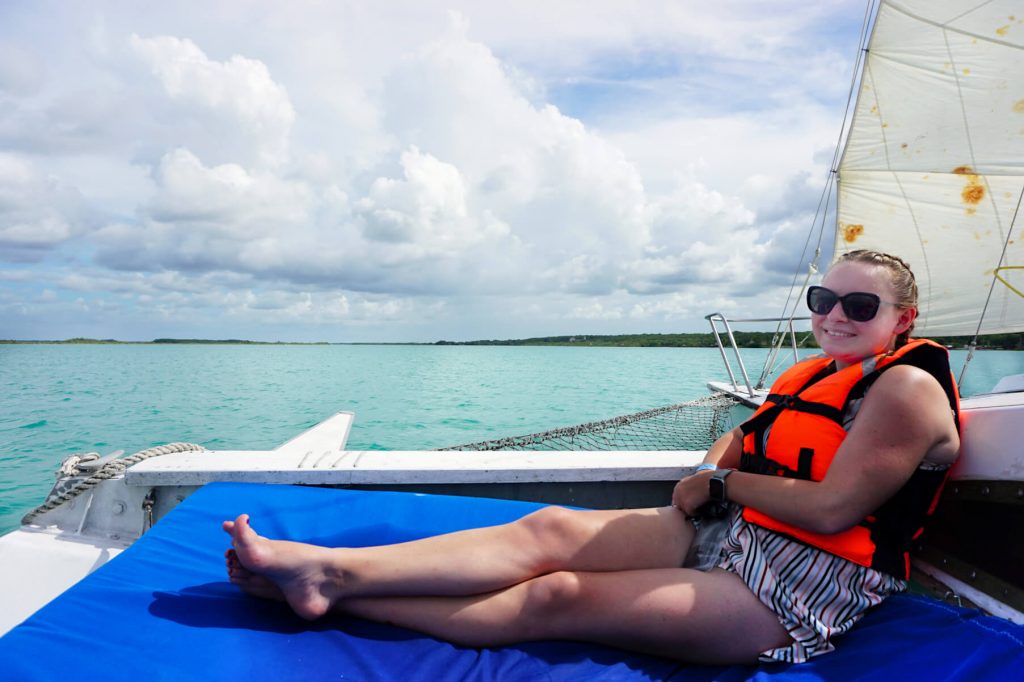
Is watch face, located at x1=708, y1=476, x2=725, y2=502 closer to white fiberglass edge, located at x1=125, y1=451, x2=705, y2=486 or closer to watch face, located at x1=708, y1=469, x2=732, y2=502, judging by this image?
watch face, located at x1=708, y1=469, x2=732, y2=502

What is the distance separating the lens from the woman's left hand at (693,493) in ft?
5.55

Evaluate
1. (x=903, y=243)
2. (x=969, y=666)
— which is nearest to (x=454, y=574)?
(x=969, y=666)

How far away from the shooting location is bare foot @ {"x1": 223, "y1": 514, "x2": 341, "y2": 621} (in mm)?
1487

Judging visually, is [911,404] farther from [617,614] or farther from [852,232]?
[852,232]

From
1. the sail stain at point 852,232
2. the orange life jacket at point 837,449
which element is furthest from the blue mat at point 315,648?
the sail stain at point 852,232

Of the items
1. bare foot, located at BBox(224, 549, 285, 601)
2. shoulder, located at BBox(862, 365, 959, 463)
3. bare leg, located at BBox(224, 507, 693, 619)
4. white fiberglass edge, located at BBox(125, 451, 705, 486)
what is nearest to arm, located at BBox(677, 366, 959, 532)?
shoulder, located at BBox(862, 365, 959, 463)

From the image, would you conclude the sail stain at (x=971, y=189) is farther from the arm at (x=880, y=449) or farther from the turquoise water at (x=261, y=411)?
the arm at (x=880, y=449)

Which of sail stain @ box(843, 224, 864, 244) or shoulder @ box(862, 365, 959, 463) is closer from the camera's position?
shoulder @ box(862, 365, 959, 463)

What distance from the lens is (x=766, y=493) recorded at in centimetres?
155

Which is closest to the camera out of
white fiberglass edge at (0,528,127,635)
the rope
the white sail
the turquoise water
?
white fiberglass edge at (0,528,127,635)

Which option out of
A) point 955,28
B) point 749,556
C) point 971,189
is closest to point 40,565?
Result: point 749,556

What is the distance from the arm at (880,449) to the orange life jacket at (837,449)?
74 millimetres

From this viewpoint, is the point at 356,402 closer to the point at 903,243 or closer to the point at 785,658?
the point at 903,243

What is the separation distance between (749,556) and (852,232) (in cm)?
1025
